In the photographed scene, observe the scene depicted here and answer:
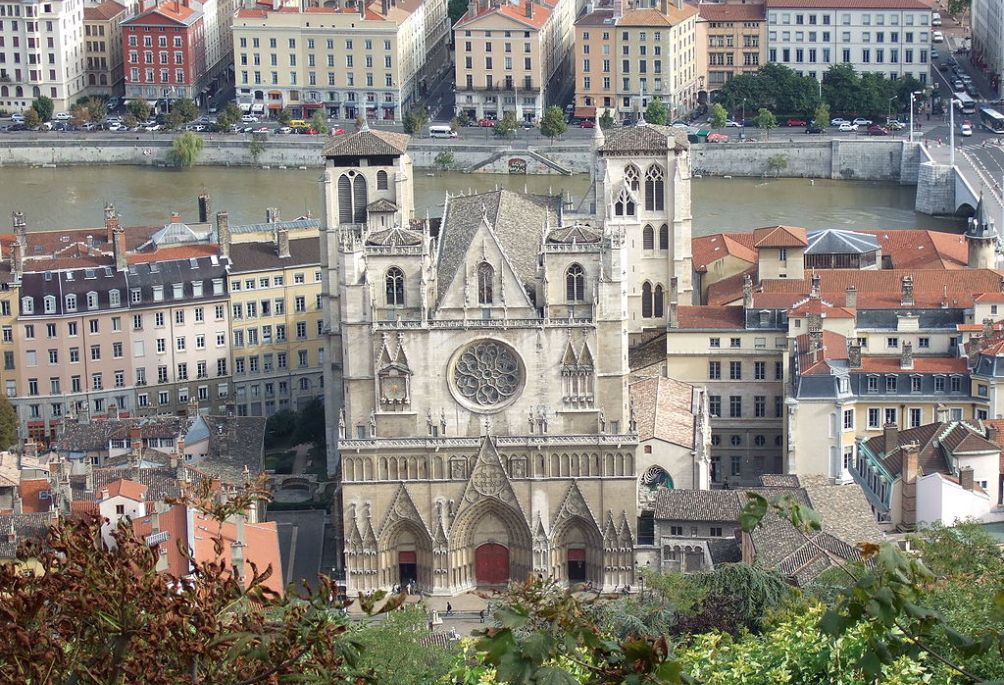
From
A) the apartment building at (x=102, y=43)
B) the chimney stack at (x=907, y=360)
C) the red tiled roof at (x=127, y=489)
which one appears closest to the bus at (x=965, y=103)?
the apartment building at (x=102, y=43)

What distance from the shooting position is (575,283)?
6181 cm

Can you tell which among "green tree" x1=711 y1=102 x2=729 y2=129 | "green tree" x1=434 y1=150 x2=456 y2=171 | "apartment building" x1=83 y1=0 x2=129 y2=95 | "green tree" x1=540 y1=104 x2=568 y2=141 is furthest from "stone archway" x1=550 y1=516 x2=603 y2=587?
"apartment building" x1=83 y1=0 x2=129 y2=95

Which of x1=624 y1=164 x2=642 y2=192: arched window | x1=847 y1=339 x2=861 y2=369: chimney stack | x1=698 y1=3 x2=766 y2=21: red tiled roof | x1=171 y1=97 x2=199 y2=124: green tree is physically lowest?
x1=847 y1=339 x2=861 y2=369: chimney stack

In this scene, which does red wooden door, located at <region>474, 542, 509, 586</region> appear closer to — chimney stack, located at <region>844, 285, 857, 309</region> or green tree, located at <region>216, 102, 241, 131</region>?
chimney stack, located at <region>844, 285, 857, 309</region>

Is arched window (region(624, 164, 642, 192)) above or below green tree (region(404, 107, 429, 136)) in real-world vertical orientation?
below

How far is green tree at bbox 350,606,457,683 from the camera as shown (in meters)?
42.1

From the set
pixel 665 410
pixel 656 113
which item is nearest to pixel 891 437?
pixel 665 410

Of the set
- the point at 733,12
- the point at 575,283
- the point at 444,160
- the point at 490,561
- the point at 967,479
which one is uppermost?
→ the point at 733,12

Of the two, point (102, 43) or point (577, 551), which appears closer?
point (577, 551)

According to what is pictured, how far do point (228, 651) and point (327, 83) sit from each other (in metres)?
106

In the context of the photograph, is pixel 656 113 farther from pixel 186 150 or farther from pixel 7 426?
pixel 7 426

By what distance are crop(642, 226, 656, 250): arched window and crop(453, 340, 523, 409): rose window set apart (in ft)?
45.7

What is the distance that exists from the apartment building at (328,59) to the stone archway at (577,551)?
65677 mm

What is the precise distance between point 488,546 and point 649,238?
15591 millimetres
